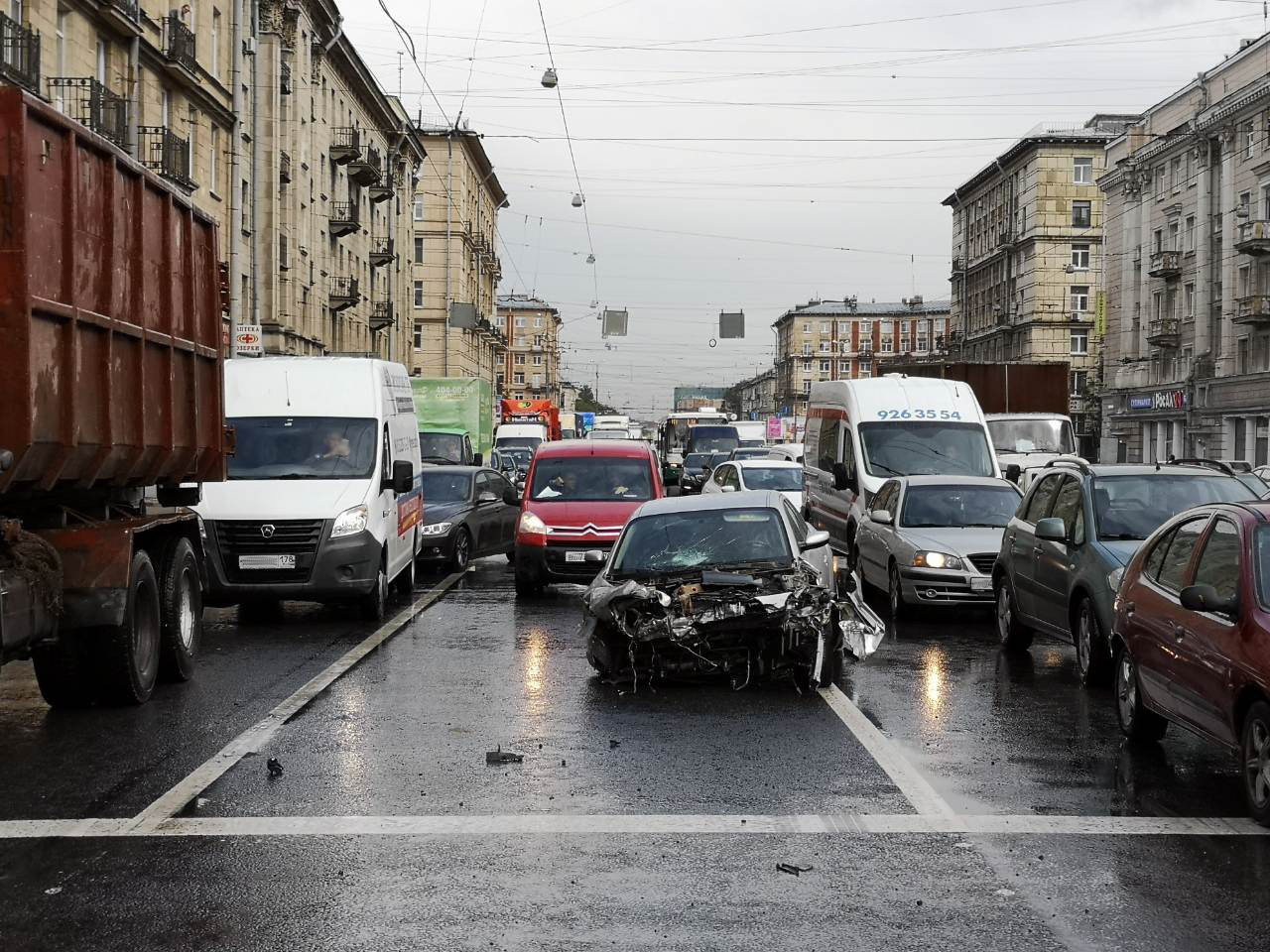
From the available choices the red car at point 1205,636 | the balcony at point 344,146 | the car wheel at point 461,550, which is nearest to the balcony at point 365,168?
the balcony at point 344,146

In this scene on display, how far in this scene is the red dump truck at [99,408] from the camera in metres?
8.14

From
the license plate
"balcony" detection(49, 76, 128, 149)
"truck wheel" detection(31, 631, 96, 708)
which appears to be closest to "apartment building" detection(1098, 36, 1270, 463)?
"balcony" detection(49, 76, 128, 149)

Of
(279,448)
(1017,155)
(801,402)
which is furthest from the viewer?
(801,402)

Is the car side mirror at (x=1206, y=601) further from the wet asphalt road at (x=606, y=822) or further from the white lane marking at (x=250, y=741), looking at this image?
the white lane marking at (x=250, y=741)

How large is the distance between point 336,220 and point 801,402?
11569cm

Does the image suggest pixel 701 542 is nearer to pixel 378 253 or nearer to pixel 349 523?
pixel 349 523

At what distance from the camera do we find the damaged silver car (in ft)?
36.0

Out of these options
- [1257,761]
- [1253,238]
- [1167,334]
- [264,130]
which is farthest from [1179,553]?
[1167,334]

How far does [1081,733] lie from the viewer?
9461 mm

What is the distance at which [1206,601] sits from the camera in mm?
7418

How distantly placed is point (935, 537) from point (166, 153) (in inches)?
924

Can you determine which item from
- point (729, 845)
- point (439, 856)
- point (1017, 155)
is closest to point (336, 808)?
point (439, 856)

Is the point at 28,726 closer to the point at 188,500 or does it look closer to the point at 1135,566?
the point at 188,500

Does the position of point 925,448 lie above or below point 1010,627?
above
